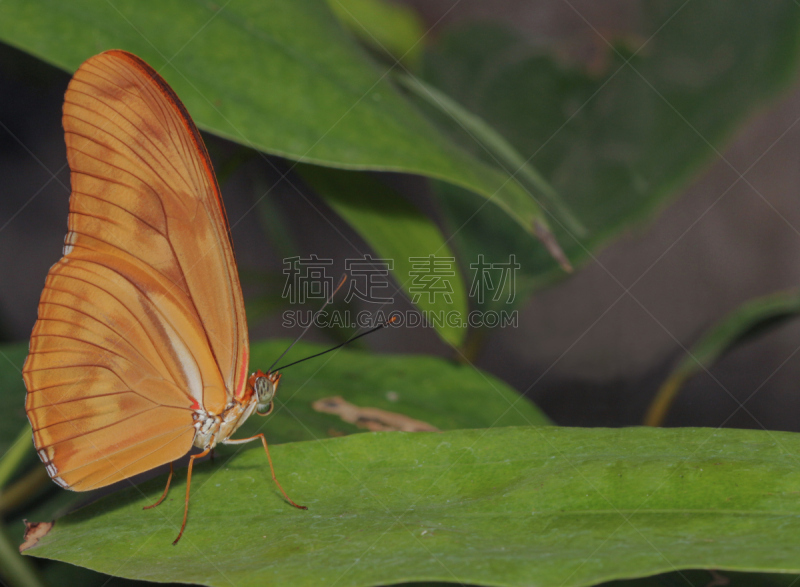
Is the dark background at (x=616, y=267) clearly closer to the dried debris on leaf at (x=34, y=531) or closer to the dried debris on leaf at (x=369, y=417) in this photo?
the dried debris on leaf at (x=369, y=417)

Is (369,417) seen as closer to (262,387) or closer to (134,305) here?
(262,387)

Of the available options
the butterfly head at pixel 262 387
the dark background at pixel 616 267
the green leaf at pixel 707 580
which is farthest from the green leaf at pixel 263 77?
the dark background at pixel 616 267

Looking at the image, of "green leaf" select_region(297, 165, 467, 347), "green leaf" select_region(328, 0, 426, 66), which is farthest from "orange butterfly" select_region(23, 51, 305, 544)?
"green leaf" select_region(328, 0, 426, 66)

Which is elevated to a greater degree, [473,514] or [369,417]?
[473,514]

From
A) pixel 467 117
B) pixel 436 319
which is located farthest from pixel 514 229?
pixel 436 319

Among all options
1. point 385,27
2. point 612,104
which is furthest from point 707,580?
point 385,27

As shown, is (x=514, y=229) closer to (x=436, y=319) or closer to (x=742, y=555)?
(x=436, y=319)
